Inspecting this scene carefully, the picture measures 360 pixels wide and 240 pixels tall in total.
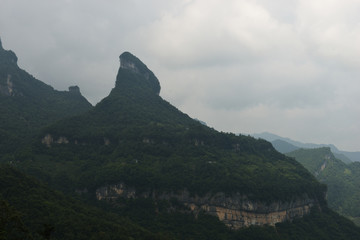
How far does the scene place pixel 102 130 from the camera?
168m

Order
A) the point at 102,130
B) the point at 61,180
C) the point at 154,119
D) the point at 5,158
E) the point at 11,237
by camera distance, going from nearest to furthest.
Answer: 1. the point at 11,237
2. the point at 61,180
3. the point at 5,158
4. the point at 102,130
5. the point at 154,119

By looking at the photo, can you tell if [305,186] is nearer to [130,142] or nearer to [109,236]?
[130,142]

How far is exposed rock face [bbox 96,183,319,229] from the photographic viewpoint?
407 ft

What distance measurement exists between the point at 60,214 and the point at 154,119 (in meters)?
112

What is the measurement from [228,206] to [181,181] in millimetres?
19877

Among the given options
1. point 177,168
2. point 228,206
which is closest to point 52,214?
point 228,206

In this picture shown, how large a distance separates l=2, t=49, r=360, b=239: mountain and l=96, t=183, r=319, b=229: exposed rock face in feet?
1.15

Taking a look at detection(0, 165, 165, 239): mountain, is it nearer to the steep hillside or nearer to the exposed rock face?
the exposed rock face

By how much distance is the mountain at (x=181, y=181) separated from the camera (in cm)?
12350

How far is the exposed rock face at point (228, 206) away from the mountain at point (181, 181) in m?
0.35

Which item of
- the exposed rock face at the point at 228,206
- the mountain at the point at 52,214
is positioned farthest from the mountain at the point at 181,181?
the mountain at the point at 52,214

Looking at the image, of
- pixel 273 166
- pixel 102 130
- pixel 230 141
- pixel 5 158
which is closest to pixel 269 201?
pixel 273 166

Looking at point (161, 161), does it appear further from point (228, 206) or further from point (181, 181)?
point (228, 206)

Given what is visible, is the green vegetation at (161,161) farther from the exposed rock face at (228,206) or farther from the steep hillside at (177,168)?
the exposed rock face at (228,206)
